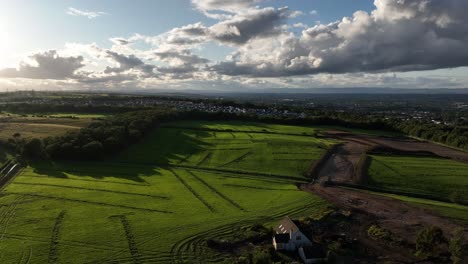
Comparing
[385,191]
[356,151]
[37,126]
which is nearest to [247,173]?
[385,191]

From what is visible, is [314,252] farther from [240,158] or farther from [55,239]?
[240,158]

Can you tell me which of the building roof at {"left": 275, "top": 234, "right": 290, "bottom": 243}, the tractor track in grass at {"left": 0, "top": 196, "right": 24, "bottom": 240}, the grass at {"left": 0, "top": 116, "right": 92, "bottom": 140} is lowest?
the tractor track in grass at {"left": 0, "top": 196, "right": 24, "bottom": 240}

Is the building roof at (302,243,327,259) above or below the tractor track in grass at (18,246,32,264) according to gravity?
above

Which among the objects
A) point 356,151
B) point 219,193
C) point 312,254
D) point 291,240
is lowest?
point 312,254

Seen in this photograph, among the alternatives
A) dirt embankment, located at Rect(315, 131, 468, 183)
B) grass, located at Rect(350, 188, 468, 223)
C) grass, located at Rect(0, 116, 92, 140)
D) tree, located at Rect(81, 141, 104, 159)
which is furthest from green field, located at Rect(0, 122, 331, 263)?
grass, located at Rect(0, 116, 92, 140)

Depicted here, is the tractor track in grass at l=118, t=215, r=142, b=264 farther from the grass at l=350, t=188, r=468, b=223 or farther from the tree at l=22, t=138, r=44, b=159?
the tree at l=22, t=138, r=44, b=159

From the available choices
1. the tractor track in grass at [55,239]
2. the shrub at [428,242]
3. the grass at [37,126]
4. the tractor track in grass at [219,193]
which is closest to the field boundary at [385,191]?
the tractor track in grass at [219,193]

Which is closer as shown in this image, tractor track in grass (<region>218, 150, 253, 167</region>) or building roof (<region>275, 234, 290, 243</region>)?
building roof (<region>275, 234, 290, 243</region>)

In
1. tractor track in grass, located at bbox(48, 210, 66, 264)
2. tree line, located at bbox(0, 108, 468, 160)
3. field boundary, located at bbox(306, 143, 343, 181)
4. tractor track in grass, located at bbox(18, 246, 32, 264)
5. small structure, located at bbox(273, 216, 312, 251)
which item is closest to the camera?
tractor track in grass, located at bbox(18, 246, 32, 264)
